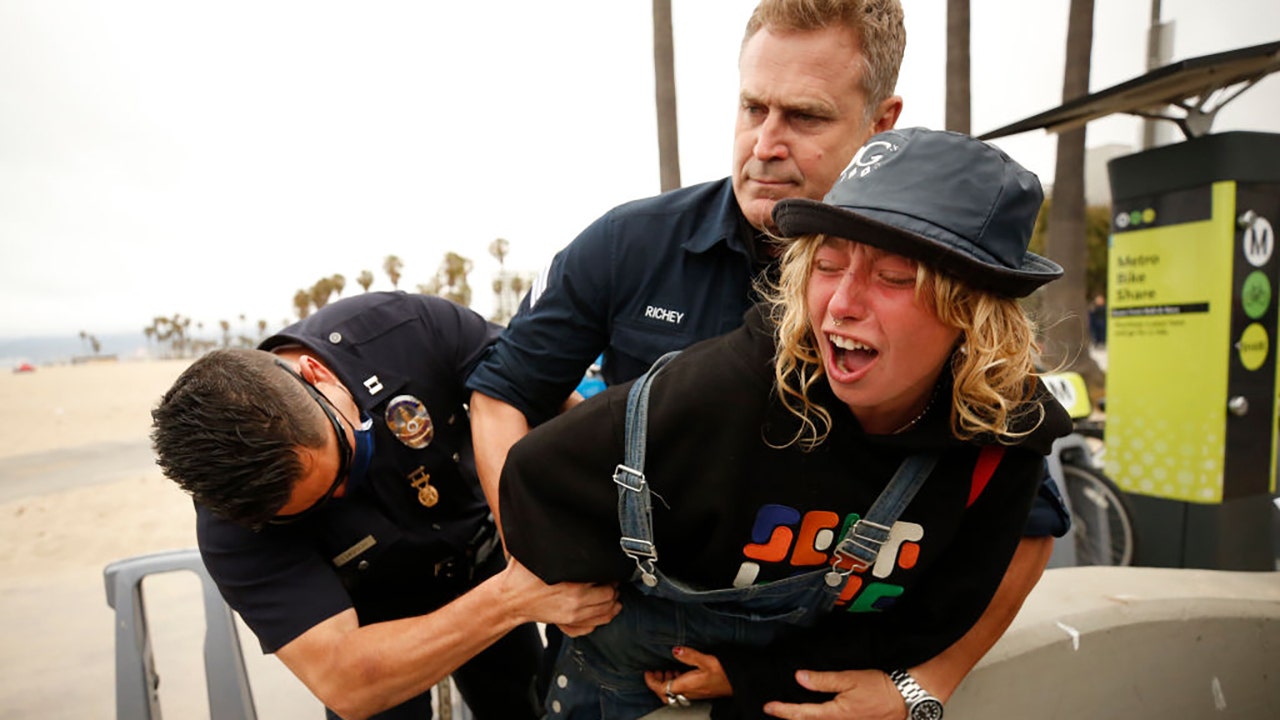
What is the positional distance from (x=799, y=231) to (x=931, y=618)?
0.79 m

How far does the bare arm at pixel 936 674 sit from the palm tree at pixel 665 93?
21.6 ft

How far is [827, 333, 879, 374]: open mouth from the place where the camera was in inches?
42.1

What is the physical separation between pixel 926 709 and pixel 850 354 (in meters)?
0.82

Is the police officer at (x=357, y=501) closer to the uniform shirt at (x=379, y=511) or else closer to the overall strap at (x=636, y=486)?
the uniform shirt at (x=379, y=511)

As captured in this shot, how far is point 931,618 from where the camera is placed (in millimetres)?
1319

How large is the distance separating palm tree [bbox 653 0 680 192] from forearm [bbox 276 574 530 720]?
661cm

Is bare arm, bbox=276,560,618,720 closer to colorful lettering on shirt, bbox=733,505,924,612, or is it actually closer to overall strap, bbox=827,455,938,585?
colorful lettering on shirt, bbox=733,505,924,612

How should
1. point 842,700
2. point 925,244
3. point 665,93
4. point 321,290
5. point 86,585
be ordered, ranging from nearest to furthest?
point 925,244 < point 842,700 < point 86,585 < point 665,93 < point 321,290

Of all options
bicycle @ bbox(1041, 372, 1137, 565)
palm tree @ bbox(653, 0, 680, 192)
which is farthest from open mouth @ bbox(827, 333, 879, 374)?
palm tree @ bbox(653, 0, 680, 192)

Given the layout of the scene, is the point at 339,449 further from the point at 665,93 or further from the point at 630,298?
the point at 665,93

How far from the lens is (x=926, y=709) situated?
55.5 inches

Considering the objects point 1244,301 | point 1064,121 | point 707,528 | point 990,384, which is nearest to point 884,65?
point 990,384

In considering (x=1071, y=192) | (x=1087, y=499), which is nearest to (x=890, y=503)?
(x=1087, y=499)

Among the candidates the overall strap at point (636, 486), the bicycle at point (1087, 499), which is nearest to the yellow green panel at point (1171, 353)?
the bicycle at point (1087, 499)
